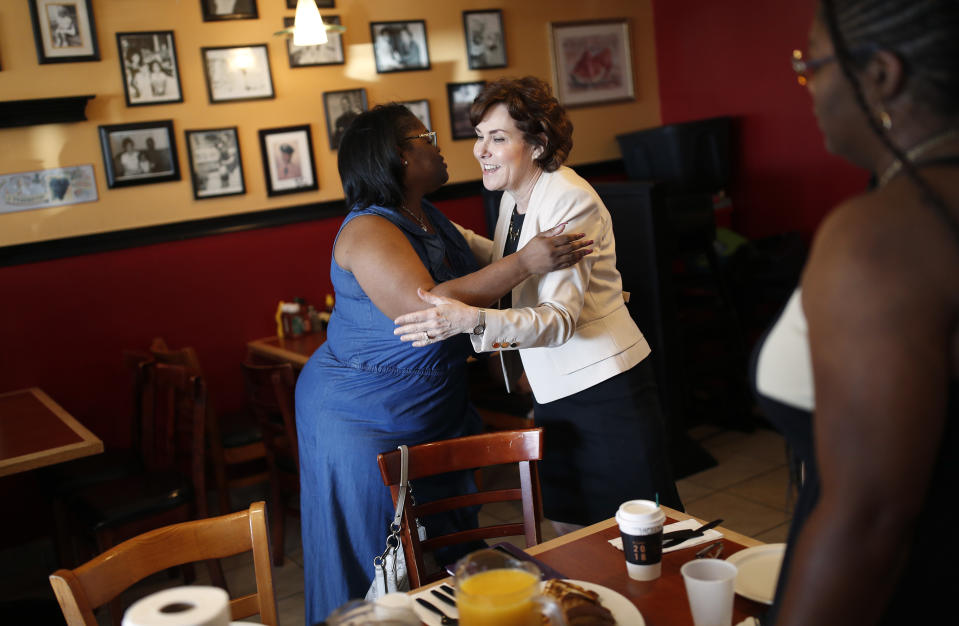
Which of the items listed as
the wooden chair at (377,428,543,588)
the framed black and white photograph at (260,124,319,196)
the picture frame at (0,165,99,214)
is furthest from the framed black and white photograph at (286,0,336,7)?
the wooden chair at (377,428,543,588)

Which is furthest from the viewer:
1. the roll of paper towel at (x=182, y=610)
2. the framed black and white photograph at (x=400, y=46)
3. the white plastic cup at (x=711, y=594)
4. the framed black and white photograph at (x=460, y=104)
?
the framed black and white photograph at (x=460, y=104)

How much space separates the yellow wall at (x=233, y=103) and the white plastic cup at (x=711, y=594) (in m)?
3.67

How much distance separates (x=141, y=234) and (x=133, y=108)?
618 millimetres

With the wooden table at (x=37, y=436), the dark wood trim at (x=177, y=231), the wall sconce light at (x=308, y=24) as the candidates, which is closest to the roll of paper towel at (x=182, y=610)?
the wooden table at (x=37, y=436)

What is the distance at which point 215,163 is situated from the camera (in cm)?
437

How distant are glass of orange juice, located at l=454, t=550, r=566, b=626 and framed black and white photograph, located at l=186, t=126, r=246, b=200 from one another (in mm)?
3634

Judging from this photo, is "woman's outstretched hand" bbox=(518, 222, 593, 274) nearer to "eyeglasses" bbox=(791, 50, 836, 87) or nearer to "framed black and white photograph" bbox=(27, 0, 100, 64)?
"eyeglasses" bbox=(791, 50, 836, 87)

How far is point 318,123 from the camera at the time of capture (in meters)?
4.64

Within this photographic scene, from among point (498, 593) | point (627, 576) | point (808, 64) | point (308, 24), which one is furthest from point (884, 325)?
point (308, 24)

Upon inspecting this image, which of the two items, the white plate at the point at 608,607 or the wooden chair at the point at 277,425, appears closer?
the white plate at the point at 608,607

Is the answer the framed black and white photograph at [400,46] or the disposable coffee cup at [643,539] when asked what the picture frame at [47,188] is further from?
the disposable coffee cup at [643,539]

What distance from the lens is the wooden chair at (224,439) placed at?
3.84 m

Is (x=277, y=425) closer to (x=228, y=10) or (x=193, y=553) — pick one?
(x=193, y=553)

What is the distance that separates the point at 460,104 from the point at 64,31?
211 cm
